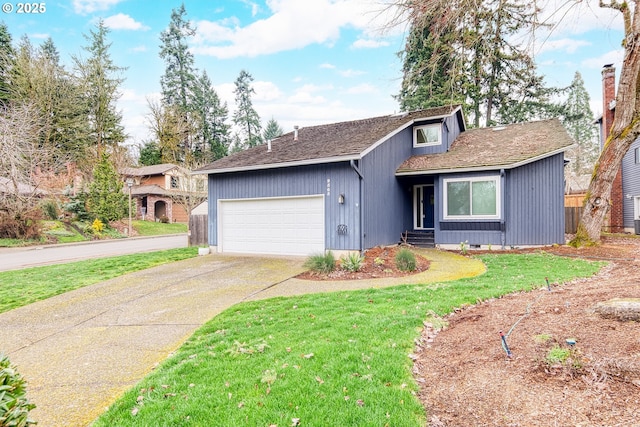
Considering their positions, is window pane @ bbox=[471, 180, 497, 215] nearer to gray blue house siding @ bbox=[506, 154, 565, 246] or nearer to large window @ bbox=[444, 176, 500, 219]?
large window @ bbox=[444, 176, 500, 219]

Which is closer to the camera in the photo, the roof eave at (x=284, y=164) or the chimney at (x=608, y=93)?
the roof eave at (x=284, y=164)

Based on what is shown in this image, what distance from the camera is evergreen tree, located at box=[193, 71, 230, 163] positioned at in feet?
130

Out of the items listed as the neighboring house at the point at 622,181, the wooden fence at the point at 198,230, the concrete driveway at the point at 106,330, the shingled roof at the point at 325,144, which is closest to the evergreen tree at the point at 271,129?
the shingled roof at the point at 325,144

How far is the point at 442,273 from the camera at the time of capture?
313 inches

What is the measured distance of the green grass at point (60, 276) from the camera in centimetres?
731

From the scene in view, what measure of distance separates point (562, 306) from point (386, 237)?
307 inches

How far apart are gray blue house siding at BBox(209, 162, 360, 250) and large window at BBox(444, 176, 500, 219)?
3.69m

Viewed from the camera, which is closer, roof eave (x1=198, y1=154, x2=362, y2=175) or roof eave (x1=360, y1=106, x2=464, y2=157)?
roof eave (x1=198, y1=154, x2=362, y2=175)

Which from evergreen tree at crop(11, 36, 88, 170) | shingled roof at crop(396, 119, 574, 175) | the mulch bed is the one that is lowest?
the mulch bed

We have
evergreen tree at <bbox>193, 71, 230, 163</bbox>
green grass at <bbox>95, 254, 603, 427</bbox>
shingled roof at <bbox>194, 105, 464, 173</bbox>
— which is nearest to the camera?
green grass at <bbox>95, 254, 603, 427</bbox>

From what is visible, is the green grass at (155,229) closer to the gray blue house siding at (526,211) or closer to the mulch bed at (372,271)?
the mulch bed at (372,271)

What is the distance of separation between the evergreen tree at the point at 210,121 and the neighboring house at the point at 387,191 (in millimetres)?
28204

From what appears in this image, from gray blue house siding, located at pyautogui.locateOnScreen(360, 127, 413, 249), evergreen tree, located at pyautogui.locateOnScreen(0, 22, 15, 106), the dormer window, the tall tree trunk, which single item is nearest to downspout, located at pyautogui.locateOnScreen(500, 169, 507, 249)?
the tall tree trunk

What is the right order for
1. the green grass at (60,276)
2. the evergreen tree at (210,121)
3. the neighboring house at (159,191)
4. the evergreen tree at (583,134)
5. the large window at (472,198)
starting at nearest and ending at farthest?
the green grass at (60,276), the large window at (472,198), the neighboring house at (159,191), the evergreen tree at (210,121), the evergreen tree at (583,134)
